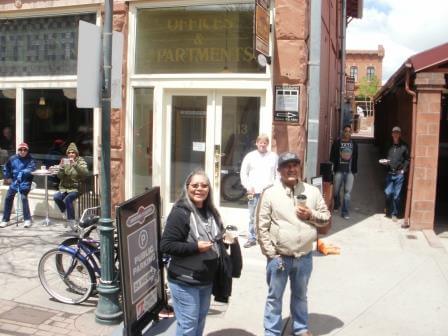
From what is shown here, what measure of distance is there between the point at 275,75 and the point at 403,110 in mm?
6447

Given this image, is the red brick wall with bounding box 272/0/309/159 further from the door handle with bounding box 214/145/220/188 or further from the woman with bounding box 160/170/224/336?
the woman with bounding box 160/170/224/336

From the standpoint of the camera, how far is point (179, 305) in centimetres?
387

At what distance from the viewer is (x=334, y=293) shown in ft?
19.5

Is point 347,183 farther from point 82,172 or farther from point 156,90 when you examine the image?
point 82,172

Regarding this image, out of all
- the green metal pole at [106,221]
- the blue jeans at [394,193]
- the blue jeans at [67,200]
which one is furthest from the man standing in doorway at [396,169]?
the green metal pole at [106,221]

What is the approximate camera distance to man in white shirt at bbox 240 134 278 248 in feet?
25.3

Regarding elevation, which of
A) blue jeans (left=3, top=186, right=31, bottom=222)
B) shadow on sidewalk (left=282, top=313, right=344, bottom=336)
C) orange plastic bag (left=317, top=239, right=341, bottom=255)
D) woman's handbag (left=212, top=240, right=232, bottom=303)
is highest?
woman's handbag (left=212, top=240, right=232, bottom=303)

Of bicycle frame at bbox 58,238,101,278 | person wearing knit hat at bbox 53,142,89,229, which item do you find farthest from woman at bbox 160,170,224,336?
person wearing knit hat at bbox 53,142,89,229

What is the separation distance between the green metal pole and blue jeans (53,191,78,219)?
13.3ft

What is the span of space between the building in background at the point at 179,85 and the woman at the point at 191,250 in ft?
13.6

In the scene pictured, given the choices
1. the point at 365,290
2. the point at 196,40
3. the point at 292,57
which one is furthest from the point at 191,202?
the point at 196,40

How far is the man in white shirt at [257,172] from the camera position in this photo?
7.71 metres

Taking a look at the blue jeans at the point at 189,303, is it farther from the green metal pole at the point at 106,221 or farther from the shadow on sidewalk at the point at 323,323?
the shadow on sidewalk at the point at 323,323

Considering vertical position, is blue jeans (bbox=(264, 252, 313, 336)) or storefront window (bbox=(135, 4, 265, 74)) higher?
storefront window (bbox=(135, 4, 265, 74))
